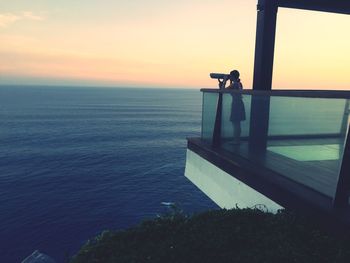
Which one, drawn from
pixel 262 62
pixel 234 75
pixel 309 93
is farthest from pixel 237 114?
pixel 309 93

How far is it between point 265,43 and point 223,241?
201 inches

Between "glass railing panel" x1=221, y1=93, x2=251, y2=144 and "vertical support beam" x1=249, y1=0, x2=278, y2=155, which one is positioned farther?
"glass railing panel" x1=221, y1=93, x2=251, y2=144

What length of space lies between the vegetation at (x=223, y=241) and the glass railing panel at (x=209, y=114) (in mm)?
2951

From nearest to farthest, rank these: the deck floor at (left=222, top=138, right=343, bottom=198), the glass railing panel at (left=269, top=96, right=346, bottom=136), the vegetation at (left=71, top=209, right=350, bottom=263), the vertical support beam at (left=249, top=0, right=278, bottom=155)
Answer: the vegetation at (left=71, top=209, right=350, bottom=263) → the glass railing panel at (left=269, top=96, right=346, bottom=136) → the deck floor at (left=222, top=138, right=343, bottom=198) → the vertical support beam at (left=249, top=0, right=278, bottom=155)

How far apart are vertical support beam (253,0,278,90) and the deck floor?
232 centimetres

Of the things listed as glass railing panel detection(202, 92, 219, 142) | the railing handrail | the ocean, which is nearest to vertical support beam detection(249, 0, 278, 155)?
the railing handrail

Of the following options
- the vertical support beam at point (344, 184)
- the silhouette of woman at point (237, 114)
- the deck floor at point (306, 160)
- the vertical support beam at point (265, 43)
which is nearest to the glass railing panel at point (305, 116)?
the deck floor at point (306, 160)

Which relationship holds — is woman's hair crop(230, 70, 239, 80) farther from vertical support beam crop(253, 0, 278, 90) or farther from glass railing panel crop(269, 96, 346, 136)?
glass railing panel crop(269, 96, 346, 136)

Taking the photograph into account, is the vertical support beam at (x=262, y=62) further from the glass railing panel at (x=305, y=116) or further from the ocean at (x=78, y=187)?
the ocean at (x=78, y=187)

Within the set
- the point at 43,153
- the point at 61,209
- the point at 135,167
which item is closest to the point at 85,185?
the point at 61,209

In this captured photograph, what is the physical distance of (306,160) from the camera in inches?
176

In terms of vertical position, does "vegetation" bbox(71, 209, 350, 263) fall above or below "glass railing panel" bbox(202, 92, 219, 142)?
below

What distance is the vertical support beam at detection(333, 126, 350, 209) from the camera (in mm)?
3322

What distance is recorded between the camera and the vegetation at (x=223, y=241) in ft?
11.1
